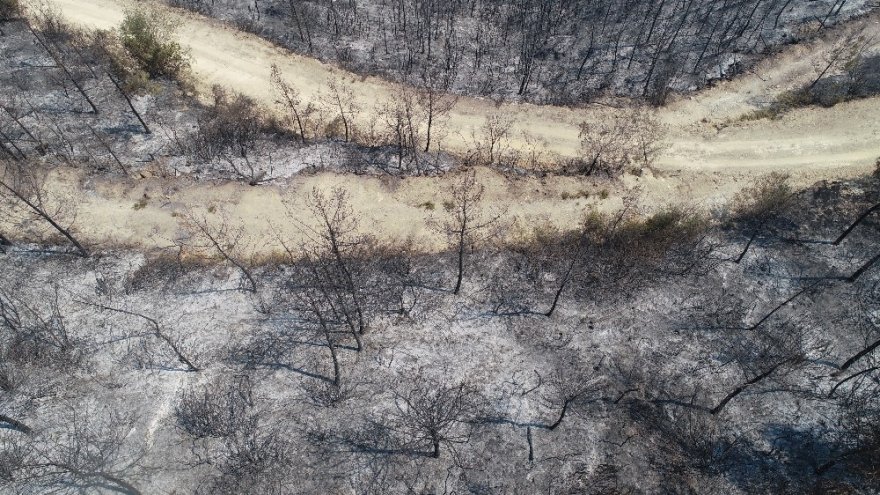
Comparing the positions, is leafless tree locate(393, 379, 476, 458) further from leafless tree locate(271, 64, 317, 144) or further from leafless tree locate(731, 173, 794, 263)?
leafless tree locate(271, 64, 317, 144)

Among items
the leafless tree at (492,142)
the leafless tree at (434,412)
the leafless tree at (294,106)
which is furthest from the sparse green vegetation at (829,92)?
the leafless tree at (294,106)

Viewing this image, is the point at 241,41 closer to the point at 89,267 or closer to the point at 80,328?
the point at 89,267

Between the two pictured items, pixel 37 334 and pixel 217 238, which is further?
pixel 217 238

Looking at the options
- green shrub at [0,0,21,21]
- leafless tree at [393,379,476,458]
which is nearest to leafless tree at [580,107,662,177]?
leafless tree at [393,379,476,458]

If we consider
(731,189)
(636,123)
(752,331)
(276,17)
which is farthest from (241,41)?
(752,331)

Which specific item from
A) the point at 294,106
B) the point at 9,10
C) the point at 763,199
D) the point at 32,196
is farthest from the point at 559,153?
the point at 9,10

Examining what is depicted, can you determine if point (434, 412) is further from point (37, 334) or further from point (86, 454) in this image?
point (37, 334)
